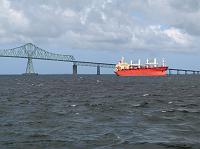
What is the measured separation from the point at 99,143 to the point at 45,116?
1198 centimetres

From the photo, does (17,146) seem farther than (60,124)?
No

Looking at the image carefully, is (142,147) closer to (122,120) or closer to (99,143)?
(99,143)

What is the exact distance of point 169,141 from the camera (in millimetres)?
22344

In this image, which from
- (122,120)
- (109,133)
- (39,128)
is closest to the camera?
(109,133)

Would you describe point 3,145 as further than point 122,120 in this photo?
No

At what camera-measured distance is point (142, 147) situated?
21219 mm

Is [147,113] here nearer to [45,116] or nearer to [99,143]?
[45,116]

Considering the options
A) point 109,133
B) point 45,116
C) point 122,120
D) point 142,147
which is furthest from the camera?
point 45,116

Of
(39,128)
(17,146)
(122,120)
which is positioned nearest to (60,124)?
(39,128)

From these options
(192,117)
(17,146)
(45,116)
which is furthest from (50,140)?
(192,117)

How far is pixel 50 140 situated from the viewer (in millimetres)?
22969

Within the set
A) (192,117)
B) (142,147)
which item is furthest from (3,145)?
(192,117)

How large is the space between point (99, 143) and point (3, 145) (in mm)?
4756

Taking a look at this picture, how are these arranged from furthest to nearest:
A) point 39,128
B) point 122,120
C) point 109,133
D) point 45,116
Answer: point 45,116 < point 122,120 < point 39,128 < point 109,133
